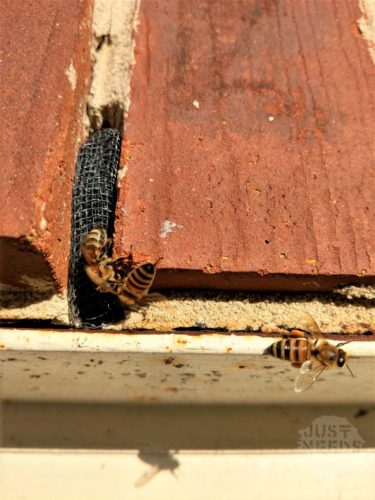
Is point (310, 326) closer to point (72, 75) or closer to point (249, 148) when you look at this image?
point (249, 148)

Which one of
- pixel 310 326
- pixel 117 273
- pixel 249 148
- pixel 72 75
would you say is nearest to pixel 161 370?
pixel 117 273

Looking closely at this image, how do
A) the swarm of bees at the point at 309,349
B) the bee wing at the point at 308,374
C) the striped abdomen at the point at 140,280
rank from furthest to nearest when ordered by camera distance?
the bee wing at the point at 308,374, the swarm of bees at the point at 309,349, the striped abdomen at the point at 140,280

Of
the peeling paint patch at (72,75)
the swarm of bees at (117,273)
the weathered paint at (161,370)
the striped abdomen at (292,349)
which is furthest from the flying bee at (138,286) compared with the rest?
the peeling paint patch at (72,75)

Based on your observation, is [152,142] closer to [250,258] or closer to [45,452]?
[250,258]

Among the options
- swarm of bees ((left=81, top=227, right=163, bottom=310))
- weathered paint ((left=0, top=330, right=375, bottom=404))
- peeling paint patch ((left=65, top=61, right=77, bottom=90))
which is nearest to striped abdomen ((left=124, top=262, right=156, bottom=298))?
swarm of bees ((left=81, top=227, right=163, bottom=310))

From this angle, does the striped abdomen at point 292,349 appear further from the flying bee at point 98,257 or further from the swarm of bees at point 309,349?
Result: the flying bee at point 98,257

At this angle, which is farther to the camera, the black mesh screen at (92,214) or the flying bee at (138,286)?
the black mesh screen at (92,214)

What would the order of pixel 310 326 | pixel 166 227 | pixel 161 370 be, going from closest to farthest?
pixel 166 227, pixel 310 326, pixel 161 370
